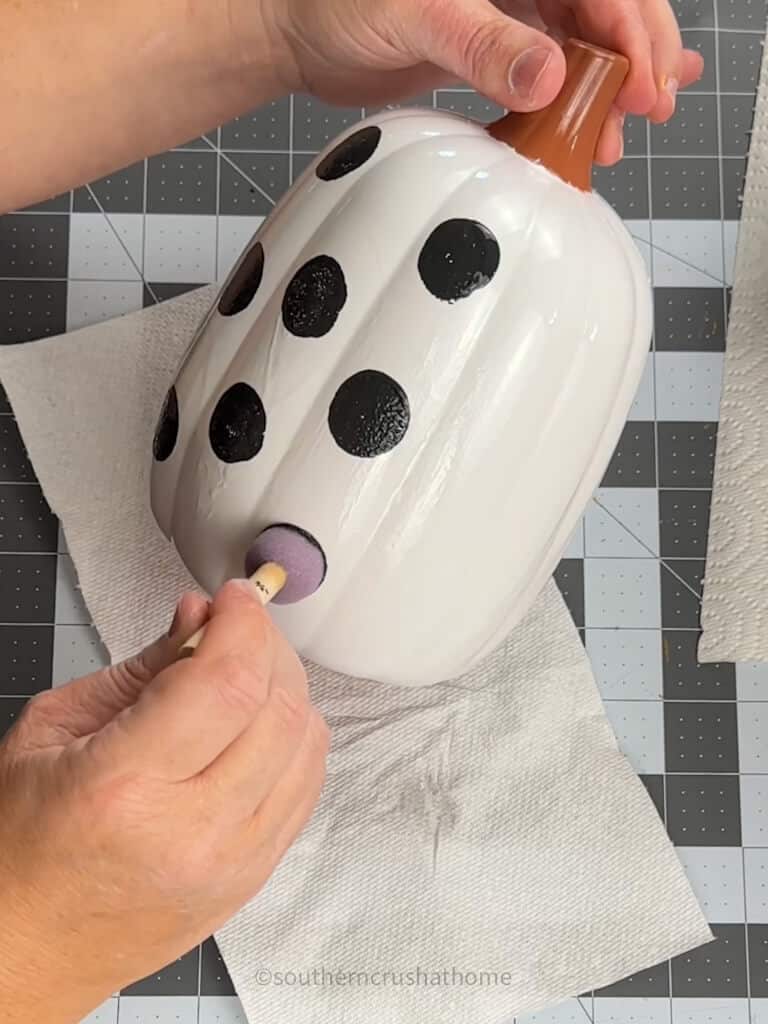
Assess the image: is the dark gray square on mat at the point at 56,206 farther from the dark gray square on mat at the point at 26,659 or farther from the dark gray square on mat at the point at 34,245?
the dark gray square on mat at the point at 26,659

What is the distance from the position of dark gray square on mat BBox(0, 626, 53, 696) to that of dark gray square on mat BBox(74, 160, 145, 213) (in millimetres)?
269

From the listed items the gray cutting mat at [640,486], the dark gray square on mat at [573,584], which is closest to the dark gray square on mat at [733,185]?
the gray cutting mat at [640,486]

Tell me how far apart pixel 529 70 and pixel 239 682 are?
0.28 metres

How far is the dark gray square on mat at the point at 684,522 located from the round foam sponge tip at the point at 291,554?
284 mm

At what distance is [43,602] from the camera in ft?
2.33

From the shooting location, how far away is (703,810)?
0.70 metres

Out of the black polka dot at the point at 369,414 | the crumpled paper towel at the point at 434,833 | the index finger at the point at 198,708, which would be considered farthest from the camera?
the crumpled paper towel at the point at 434,833

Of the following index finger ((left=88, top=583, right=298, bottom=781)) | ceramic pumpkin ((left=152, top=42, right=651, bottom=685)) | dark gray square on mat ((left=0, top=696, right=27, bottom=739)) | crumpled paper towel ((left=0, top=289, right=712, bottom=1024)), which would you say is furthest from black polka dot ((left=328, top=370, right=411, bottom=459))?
dark gray square on mat ((left=0, top=696, right=27, bottom=739))

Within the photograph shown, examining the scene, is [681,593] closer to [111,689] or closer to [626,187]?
[626,187]

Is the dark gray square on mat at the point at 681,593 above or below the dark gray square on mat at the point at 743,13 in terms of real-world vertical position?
below

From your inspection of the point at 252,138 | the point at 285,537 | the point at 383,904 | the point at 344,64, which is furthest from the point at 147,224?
the point at 383,904

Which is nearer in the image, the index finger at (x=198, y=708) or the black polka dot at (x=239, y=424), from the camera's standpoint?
the index finger at (x=198, y=708)

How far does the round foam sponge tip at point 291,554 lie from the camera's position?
51 centimetres

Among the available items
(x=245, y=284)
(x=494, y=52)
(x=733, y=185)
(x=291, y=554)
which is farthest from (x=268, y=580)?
(x=733, y=185)
